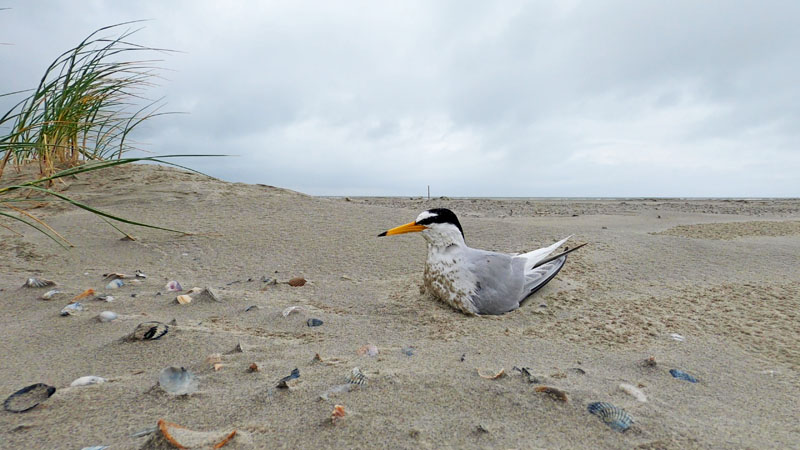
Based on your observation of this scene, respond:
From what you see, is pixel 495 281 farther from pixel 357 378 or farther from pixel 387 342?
pixel 357 378

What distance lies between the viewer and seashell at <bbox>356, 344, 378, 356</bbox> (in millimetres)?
2068

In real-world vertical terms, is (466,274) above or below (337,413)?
above

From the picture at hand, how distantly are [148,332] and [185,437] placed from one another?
1015 millimetres

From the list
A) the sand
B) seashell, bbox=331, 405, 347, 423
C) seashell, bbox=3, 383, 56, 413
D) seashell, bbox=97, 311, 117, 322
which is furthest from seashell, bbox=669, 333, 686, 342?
seashell, bbox=97, 311, 117, 322

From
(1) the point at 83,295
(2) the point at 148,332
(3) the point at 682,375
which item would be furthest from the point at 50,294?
(3) the point at 682,375

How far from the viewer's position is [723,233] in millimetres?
6035

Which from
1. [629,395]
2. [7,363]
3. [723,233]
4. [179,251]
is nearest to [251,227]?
[179,251]

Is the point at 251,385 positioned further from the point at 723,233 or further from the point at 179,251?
the point at 723,233

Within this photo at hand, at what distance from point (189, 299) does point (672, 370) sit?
2.77m

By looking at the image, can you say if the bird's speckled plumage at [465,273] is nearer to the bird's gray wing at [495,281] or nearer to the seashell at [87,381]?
the bird's gray wing at [495,281]

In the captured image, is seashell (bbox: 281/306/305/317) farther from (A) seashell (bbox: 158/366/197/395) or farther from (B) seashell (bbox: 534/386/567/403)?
(B) seashell (bbox: 534/386/567/403)

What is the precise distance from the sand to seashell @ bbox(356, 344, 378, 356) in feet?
0.23

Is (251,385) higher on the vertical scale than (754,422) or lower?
higher

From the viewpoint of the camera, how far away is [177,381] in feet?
5.57
